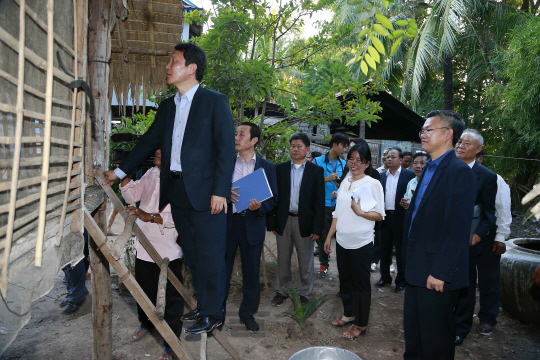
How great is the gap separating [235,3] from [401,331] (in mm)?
4064

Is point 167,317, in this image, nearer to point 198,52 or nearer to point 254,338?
point 254,338

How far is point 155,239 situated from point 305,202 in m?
1.83

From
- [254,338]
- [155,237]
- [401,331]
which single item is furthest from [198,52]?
[401,331]

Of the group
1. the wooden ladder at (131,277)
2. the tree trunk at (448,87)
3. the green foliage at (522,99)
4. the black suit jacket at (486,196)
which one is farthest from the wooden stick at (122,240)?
the tree trunk at (448,87)

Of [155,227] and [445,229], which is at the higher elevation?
[445,229]

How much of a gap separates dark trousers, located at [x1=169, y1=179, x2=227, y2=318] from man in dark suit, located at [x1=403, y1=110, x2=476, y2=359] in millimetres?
1269

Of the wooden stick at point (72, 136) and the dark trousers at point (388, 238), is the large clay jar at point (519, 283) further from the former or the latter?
the wooden stick at point (72, 136)

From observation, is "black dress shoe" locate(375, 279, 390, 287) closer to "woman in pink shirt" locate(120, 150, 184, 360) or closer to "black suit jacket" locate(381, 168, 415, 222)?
"black suit jacket" locate(381, 168, 415, 222)

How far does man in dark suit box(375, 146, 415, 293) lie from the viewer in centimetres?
509

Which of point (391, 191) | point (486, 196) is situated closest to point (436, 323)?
point (486, 196)

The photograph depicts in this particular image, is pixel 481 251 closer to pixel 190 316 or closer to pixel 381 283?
pixel 381 283

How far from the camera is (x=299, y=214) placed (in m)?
4.32

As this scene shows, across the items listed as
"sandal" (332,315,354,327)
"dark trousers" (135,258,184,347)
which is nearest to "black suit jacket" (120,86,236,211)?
"dark trousers" (135,258,184,347)

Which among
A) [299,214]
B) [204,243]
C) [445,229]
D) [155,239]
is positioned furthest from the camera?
[299,214]
